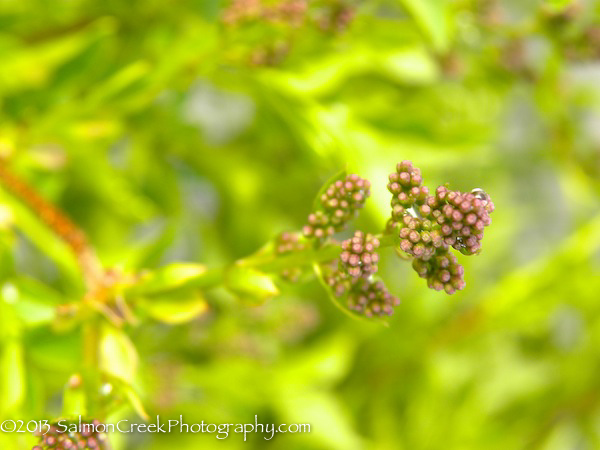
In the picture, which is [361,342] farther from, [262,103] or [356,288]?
[356,288]

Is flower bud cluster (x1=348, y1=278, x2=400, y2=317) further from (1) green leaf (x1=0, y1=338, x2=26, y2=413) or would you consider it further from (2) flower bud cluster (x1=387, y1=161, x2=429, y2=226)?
(1) green leaf (x1=0, y1=338, x2=26, y2=413)

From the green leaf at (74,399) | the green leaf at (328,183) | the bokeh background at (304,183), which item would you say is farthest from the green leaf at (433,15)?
the green leaf at (74,399)

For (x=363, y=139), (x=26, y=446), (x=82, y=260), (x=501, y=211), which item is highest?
(x=501, y=211)

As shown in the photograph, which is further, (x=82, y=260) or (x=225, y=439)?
(x=225, y=439)

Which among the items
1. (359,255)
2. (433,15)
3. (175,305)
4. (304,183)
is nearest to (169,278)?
(175,305)

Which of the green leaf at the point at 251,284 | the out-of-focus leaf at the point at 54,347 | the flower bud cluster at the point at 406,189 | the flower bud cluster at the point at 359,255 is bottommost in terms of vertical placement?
the flower bud cluster at the point at 359,255

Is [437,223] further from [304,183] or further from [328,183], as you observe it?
[304,183]

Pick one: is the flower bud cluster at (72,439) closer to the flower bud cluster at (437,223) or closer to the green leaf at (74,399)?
the green leaf at (74,399)

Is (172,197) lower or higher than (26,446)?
higher

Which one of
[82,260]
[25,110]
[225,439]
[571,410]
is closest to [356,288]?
[82,260]
